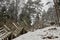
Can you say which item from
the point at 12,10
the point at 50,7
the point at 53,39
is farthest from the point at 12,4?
the point at 53,39

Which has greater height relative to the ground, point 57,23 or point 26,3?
Answer: point 26,3

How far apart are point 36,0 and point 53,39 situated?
1225 inches

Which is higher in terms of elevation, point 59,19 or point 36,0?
point 36,0

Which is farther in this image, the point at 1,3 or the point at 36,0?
the point at 36,0

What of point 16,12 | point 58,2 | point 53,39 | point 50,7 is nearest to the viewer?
point 53,39

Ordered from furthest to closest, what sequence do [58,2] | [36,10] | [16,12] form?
1. [36,10]
2. [16,12]
3. [58,2]

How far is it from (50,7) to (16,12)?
19196mm

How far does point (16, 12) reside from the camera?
32281mm

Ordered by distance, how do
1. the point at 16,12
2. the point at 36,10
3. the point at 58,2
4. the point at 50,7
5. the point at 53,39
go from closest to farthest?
the point at 53,39
the point at 58,2
the point at 16,12
the point at 36,10
the point at 50,7

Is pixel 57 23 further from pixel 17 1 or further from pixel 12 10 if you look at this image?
pixel 17 1

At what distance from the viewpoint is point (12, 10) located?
1273 inches

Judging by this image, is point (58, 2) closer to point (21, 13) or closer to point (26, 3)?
point (21, 13)

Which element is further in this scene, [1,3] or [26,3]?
[26,3]

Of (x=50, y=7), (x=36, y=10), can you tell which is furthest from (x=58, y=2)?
(x=50, y=7)
